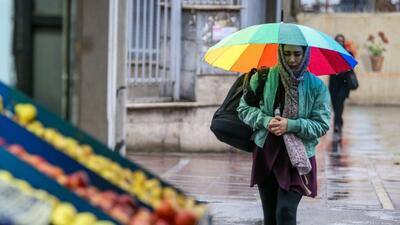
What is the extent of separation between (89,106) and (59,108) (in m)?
1.00

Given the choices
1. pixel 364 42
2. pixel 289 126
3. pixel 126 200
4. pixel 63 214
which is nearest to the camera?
pixel 63 214

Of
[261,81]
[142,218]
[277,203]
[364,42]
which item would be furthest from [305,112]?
[364,42]

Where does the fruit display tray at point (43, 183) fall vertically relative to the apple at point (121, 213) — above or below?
above

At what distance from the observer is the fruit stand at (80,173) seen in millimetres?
3152

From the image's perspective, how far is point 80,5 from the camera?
16.0 feet

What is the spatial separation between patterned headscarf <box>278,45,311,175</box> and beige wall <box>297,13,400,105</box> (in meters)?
16.8

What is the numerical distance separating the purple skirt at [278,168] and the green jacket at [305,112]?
7 centimetres

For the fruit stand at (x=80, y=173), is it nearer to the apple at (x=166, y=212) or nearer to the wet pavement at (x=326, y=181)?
the apple at (x=166, y=212)

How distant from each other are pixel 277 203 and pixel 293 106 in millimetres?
664

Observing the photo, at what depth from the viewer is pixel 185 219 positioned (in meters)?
3.27

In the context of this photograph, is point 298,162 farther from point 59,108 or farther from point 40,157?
point 40,157

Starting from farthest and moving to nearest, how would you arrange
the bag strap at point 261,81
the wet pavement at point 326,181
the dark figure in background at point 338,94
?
the dark figure in background at point 338,94 < the wet pavement at point 326,181 < the bag strap at point 261,81

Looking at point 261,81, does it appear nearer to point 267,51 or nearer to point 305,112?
point 305,112

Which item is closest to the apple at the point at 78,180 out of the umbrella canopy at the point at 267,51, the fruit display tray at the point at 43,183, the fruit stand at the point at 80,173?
the fruit stand at the point at 80,173
